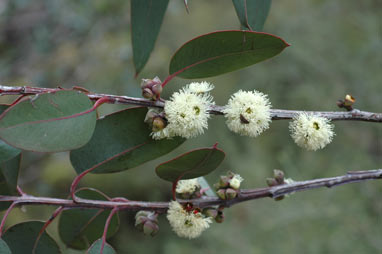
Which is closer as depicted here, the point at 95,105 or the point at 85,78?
the point at 95,105

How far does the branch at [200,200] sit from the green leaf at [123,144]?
81mm

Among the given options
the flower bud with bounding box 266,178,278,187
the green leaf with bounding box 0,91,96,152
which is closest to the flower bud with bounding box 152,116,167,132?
the green leaf with bounding box 0,91,96,152

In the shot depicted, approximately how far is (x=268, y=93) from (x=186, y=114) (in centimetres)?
259

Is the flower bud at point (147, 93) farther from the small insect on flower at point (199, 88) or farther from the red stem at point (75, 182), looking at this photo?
the red stem at point (75, 182)

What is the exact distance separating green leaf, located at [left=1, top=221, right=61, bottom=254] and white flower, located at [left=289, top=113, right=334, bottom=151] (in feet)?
1.94

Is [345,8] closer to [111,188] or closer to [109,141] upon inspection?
[111,188]

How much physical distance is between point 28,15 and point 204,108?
3.75 metres

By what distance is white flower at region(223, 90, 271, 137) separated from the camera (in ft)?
2.47

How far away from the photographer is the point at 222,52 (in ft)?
2.43

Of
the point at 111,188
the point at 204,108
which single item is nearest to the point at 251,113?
the point at 204,108

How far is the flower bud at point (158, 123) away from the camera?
0.71 m

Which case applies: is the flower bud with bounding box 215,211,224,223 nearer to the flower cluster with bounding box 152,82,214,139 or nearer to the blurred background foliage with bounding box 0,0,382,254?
the flower cluster with bounding box 152,82,214,139

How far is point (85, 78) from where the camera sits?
11.6ft

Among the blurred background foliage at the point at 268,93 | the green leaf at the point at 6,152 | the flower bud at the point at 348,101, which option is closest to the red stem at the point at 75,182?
the green leaf at the point at 6,152
